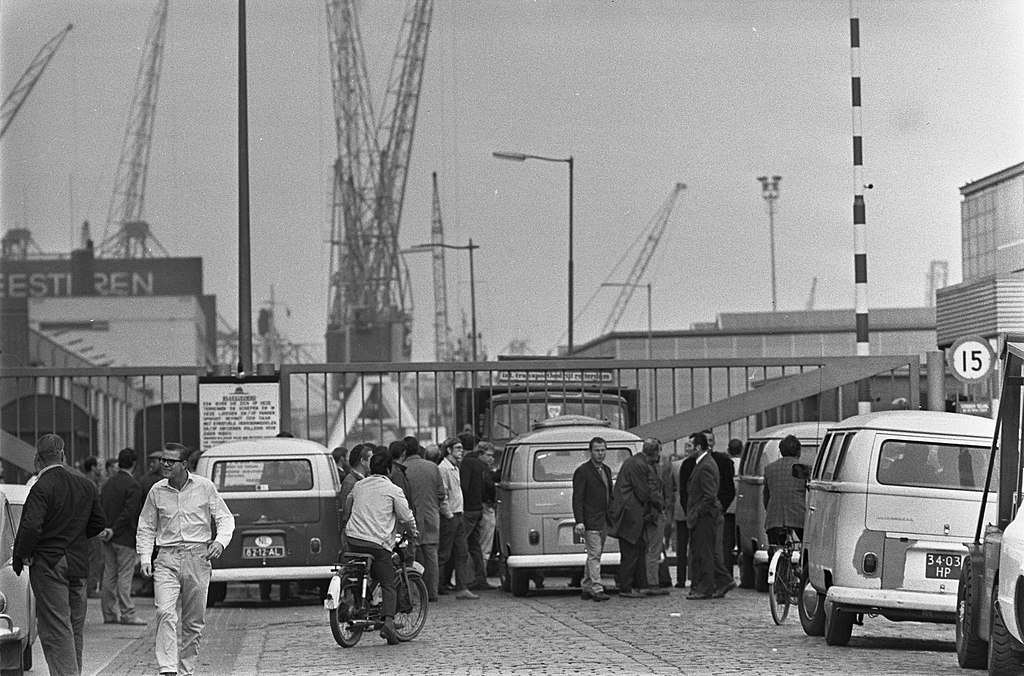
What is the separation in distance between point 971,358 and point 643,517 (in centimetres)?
A: 415

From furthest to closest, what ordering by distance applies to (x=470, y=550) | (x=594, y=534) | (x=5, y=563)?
(x=470, y=550), (x=594, y=534), (x=5, y=563)

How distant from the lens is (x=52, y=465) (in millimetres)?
11109

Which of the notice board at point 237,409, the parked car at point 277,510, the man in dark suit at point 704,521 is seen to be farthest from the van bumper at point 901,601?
the notice board at point 237,409

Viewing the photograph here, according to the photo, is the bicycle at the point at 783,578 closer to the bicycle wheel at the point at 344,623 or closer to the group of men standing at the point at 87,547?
the bicycle wheel at the point at 344,623

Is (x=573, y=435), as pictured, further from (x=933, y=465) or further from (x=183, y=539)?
(x=183, y=539)

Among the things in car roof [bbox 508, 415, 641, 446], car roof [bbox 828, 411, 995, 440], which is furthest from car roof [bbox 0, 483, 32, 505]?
car roof [bbox 508, 415, 641, 446]

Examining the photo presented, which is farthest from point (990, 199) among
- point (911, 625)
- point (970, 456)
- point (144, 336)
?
point (144, 336)

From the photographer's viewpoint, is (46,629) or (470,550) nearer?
(46,629)

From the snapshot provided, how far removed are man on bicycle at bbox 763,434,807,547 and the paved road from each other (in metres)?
0.83

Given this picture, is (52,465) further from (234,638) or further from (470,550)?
(470,550)

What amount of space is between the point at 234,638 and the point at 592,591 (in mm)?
4478

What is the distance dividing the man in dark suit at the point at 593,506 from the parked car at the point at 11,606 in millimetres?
7595

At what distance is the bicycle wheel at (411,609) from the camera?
46.2ft

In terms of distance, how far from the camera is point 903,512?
40.7 feet
